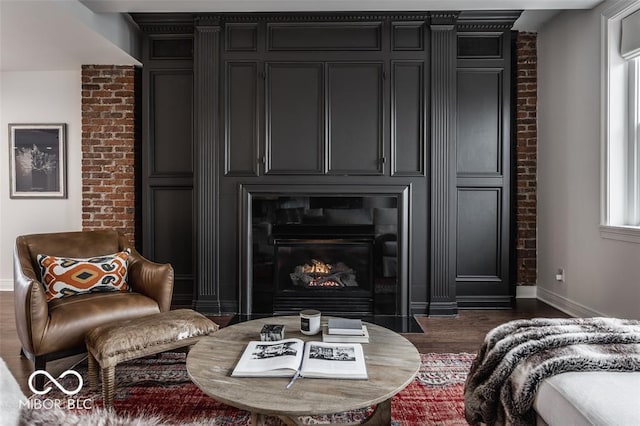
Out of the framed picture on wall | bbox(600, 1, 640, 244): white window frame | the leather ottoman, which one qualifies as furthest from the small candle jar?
the framed picture on wall

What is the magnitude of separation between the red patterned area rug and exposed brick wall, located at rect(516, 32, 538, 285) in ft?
7.40

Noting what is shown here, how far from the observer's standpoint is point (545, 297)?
4.25m

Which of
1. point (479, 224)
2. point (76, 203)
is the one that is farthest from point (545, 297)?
point (76, 203)

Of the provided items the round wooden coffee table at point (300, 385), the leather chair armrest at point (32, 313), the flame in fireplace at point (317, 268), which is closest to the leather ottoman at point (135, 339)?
the leather chair armrest at point (32, 313)

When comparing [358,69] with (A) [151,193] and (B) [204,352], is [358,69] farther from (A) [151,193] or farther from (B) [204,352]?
(B) [204,352]

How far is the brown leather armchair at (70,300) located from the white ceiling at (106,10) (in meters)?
1.64

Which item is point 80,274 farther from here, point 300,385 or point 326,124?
point 326,124

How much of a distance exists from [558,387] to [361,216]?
104 inches

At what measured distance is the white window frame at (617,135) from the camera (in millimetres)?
3189

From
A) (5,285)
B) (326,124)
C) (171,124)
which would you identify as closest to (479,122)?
(326,124)

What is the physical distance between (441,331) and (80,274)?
2.64 metres

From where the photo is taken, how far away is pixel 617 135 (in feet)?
10.6

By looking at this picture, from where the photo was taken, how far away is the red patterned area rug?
2020 millimetres

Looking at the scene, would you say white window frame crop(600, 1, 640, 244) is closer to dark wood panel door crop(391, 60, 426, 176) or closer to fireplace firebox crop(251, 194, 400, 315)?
dark wood panel door crop(391, 60, 426, 176)
